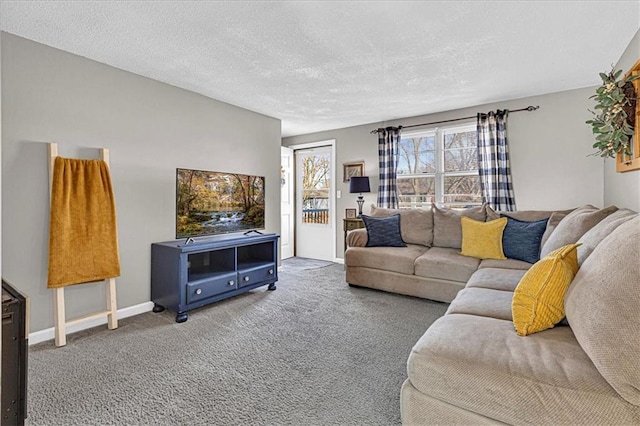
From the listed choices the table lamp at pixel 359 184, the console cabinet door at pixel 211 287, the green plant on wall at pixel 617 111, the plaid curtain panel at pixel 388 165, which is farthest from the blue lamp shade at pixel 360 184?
the green plant on wall at pixel 617 111

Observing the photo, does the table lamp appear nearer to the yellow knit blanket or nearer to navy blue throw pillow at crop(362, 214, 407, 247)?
navy blue throw pillow at crop(362, 214, 407, 247)

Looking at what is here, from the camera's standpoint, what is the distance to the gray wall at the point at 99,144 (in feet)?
8.22

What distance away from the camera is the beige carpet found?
70.0 inches

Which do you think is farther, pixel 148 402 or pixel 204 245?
pixel 204 245

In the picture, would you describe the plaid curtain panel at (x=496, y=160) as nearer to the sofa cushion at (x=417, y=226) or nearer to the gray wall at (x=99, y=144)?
the sofa cushion at (x=417, y=226)

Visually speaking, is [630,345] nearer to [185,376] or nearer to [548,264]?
[548,264]

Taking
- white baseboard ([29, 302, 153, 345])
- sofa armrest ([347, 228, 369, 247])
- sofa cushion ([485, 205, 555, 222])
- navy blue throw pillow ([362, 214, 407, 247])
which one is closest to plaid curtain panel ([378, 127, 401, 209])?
navy blue throw pillow ([362, 214, 407, 247])

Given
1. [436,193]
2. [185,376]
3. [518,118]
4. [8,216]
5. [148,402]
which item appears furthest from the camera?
[436,193]

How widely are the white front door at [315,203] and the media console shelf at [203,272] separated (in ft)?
6.21

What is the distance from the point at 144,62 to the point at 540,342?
3443mm

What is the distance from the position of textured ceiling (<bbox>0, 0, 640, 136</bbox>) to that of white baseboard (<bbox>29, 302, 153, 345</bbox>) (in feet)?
7.32

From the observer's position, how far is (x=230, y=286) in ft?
11.4

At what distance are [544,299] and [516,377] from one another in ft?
1.45

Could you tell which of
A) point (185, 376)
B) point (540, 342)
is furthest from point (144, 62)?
point (540, 342)
